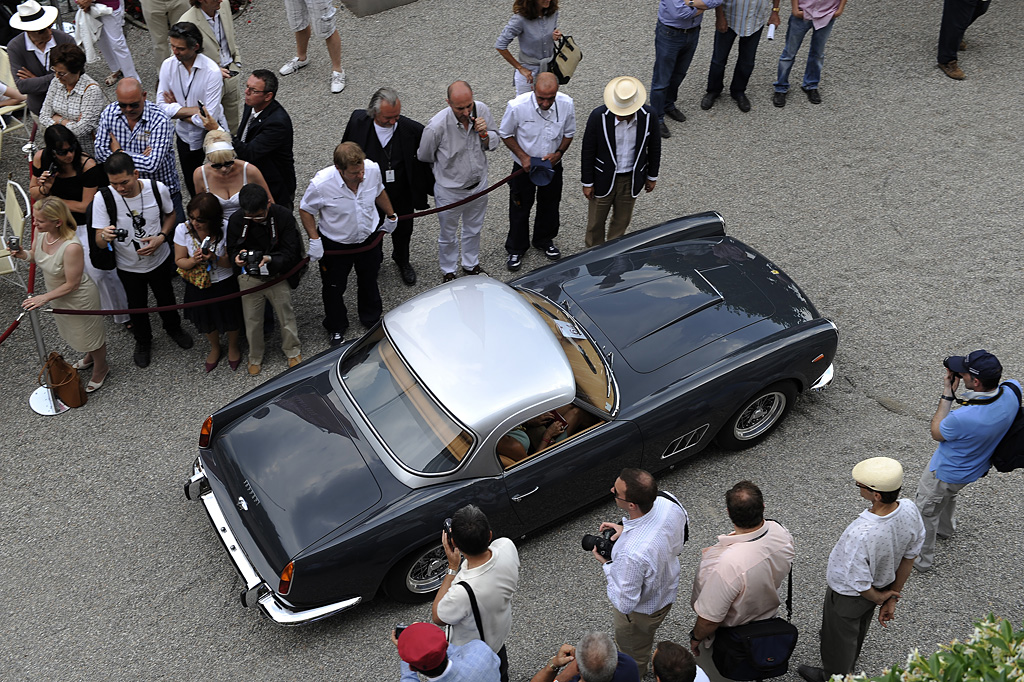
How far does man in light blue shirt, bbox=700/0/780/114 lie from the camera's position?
952 cm

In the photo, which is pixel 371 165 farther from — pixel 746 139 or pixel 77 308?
pixel 746 139

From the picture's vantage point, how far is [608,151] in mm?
7711

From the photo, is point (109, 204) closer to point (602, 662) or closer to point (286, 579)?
point (286, 579)

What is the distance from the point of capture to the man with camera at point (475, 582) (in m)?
4.32

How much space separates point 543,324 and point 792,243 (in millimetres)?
3522

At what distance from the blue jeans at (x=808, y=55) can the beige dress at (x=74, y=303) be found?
7.42 m

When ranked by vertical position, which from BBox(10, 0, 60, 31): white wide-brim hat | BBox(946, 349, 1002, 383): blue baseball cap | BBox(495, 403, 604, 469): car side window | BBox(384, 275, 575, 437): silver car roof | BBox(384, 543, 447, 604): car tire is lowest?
BBox(384, 543, 447, 604): car tire

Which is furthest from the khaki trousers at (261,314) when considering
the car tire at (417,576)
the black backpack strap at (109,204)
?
the car tire at (417,576)

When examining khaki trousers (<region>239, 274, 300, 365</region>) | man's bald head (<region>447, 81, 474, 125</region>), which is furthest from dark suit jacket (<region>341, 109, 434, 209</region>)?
khaki trousers (<region>239, 274, 300, 365</region>)

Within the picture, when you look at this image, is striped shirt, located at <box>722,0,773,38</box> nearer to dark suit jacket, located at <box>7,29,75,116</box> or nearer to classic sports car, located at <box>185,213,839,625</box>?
classic sports car, located at <box>185,213,839,625</box>

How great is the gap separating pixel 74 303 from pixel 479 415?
11.5ft

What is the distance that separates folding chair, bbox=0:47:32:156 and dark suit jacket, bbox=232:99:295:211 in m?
2.90

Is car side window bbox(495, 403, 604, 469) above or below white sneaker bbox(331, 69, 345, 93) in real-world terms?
below

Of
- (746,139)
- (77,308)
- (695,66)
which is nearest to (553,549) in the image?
(77,308)
